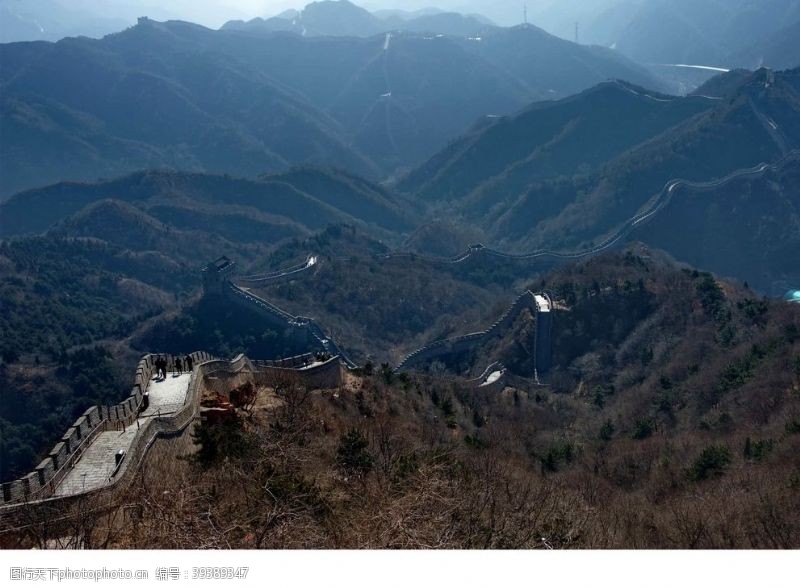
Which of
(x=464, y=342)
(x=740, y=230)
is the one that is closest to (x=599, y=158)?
(x=740, y=230)

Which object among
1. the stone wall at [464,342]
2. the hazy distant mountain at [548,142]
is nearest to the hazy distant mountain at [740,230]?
the stone wall at [464,342]

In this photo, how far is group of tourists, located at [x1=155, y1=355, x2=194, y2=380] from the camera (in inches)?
1179

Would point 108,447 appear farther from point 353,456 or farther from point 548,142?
point 548,142

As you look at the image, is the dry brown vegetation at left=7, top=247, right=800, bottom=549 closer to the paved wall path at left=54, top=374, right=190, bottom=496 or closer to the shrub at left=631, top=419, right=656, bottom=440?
the shrub at left=631, top=419, right=656, bottom=440

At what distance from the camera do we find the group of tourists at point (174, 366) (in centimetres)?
2994

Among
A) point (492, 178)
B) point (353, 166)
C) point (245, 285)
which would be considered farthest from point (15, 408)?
point (353, 166)

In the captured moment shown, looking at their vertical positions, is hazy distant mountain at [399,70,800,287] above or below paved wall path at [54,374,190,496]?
below

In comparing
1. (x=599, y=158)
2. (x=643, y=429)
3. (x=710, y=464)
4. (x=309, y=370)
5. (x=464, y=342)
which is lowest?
(x=599, y=158)

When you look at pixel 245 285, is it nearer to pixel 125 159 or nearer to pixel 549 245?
pixel 549 245

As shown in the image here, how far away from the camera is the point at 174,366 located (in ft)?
102

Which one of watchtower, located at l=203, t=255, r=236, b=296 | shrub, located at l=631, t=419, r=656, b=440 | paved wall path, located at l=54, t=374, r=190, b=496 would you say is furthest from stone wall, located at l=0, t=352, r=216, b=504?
watchtower, located at l=203, t=255, r=236, b=296

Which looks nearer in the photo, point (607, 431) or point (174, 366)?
point (174, 366)

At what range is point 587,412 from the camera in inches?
1908

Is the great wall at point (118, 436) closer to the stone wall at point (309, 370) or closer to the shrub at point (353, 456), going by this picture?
the stone wall at point (309, 370)
